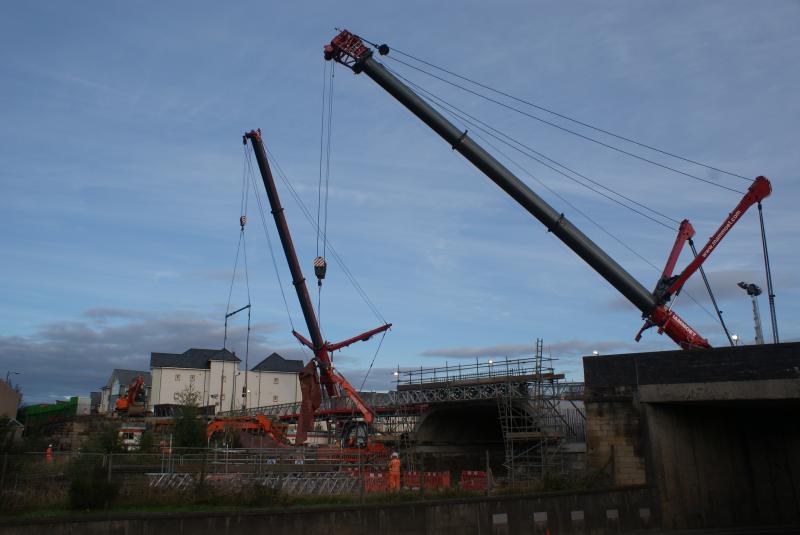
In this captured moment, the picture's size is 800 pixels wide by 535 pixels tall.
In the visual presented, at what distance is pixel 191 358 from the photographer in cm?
9356

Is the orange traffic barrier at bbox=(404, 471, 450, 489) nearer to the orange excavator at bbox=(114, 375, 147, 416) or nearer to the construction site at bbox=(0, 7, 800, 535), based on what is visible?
the construction site at bbox=(0, 7, 800, 535)

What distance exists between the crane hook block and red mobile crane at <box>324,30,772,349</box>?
52.7 feet

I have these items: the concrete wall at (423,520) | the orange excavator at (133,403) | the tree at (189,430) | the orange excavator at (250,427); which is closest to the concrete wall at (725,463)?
the concrete wall at (423,520)

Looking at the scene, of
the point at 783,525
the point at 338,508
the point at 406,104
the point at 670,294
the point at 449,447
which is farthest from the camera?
the point at 449,447

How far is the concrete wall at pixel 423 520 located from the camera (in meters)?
13.9

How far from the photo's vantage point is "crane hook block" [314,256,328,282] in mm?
47094

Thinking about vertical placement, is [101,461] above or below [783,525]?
above

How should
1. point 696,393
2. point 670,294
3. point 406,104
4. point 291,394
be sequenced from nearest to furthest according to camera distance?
point 696,393, point 670,294, point 406,104, point 291,394

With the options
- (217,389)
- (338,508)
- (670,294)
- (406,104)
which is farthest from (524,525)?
(217,389)

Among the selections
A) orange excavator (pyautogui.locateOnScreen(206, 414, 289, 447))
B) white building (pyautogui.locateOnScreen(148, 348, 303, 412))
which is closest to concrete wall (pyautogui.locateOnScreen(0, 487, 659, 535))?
orange excavator (pyautogui.locateOnScreen(206, 414, 289, 447))

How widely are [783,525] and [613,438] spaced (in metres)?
7.98

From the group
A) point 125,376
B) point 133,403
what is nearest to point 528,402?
point 133,403

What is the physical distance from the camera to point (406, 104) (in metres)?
35.4

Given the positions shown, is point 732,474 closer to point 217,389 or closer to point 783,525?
point 783,525
